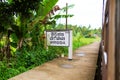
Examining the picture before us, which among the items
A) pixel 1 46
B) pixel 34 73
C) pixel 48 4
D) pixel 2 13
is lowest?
pixel 34 73

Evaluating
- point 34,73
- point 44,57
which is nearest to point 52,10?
point 44,57

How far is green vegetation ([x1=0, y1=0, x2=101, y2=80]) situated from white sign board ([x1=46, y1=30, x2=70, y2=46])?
62 cm

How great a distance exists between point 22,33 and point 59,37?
4.90 ft

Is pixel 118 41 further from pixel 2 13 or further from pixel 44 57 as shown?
pixel 44 57

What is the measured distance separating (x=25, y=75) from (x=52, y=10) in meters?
4.91

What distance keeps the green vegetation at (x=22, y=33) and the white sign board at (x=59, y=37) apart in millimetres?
623

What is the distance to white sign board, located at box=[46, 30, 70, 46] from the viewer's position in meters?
8.48

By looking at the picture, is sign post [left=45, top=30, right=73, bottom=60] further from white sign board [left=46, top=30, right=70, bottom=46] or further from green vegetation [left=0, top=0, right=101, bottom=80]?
green vegetation [left=0, top=0, right=101, bottom=80]

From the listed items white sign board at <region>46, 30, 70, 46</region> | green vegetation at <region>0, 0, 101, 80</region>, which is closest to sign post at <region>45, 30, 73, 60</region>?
white sign board at <region>46, 30, 70, 46</region>

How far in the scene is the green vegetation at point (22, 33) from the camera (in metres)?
7.09

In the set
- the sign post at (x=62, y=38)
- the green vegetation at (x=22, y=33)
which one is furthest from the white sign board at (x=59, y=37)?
the green vegetation at (x=22, y=33)

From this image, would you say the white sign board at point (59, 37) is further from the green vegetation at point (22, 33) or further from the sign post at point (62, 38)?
the green vegetation at point (22, 33)

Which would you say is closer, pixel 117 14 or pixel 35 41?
pixel 117 14

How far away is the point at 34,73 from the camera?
5609mm
